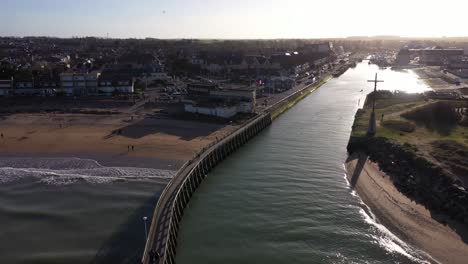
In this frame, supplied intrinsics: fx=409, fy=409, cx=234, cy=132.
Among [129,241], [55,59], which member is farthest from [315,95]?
[55,59]

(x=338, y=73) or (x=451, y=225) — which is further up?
(x=338, y=73)

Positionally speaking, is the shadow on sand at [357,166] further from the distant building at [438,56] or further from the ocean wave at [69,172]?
the distant building at [438,56]

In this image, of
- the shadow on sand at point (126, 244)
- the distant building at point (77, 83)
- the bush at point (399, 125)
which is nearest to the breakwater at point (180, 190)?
the shadow on sand at point (126, 244)

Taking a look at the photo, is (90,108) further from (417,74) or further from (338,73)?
(417,74)

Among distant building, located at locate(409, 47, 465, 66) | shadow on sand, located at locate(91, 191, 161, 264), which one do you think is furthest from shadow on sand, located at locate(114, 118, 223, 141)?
distant building, located at locate(409, 47, 465, 66)

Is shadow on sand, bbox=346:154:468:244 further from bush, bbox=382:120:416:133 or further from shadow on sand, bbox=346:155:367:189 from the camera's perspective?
bush, bbox=382:120:416:133

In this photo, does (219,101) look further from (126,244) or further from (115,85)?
(126,244)
